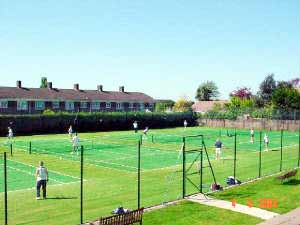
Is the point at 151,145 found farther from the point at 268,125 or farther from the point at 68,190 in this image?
the point at 268,125

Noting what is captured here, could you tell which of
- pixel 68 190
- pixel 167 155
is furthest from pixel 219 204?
pixel 167 155

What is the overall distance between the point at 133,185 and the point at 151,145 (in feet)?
66.3

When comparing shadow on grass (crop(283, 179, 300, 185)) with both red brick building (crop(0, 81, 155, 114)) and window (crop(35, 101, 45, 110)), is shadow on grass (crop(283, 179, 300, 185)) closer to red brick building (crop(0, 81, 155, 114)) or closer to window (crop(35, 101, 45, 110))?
red brick building (crop(0, 81, 155, 114))

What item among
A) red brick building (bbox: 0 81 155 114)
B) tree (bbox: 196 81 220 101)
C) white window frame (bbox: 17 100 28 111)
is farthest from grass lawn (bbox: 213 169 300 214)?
tree (bbox: 196 81 220 101)

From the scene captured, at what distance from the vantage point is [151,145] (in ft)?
138

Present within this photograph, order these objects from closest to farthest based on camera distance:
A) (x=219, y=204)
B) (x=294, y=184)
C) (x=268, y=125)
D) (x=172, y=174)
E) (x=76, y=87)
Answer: (x=219, y=204), (x=294, y=184), (x=172, y=174), (x=268, y=125), (x=76, y=87)

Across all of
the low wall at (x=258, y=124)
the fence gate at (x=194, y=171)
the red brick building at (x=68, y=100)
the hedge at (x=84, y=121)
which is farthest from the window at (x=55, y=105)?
the fence gate at (x=194, y=171)

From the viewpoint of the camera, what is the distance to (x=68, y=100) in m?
76.2

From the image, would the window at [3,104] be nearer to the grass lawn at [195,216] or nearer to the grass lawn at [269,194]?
the grass lawn at [269,194]

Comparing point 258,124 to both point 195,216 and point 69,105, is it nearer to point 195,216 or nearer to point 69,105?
point 69,105

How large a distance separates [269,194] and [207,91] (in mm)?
137589

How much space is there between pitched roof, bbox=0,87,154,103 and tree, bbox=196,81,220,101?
64037mm

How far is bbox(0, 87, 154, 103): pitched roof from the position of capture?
71312 mm

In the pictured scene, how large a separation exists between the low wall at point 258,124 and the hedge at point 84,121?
5.90m
